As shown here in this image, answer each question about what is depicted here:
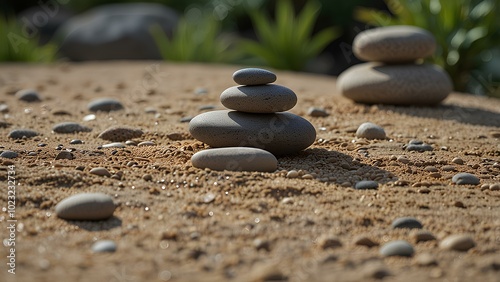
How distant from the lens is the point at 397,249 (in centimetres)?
264

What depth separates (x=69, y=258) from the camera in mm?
2543

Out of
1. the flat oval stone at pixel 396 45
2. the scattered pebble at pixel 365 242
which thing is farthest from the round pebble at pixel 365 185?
the flat oval stone at pixel 396 45

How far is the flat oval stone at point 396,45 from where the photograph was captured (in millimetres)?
5828

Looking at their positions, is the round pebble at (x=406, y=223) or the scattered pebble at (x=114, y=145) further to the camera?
the scattered pebble at (x=114, y=145)

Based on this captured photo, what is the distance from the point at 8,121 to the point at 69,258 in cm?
277

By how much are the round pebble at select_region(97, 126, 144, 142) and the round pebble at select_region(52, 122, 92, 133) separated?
0.24 metres

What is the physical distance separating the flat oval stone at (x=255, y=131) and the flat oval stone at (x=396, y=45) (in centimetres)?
210

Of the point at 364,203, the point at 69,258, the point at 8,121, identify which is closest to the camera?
the point at 69,258

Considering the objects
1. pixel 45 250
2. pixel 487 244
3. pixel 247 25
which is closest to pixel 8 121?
pixel 45 250

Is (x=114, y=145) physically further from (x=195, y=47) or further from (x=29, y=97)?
(x=195, y=47)

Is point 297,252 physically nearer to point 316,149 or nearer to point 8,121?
point 316,149

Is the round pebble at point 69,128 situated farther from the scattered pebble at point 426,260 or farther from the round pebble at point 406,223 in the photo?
the scattered pebble at point 426,260

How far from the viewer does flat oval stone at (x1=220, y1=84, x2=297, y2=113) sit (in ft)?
12.9

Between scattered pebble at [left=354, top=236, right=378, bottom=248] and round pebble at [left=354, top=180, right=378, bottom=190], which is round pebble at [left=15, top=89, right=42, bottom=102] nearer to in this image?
round pebble at [left=354, top=180, right=378, bottom=190]
